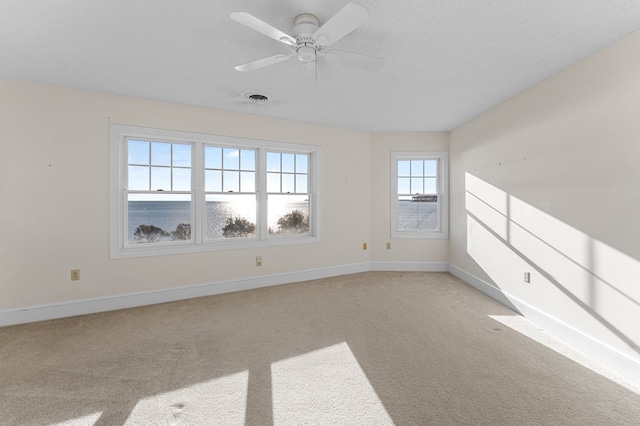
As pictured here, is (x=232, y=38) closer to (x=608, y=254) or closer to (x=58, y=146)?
(x=58, y=146)

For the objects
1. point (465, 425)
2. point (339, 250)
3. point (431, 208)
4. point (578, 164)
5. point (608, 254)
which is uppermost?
point (578, 164)

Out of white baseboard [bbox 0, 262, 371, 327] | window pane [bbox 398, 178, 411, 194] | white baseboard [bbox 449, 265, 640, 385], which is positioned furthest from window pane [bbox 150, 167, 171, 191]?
white baseboard [bbox 449, 265, 640, 385]

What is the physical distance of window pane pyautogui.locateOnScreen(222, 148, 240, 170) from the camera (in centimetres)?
409

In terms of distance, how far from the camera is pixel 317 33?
179cm

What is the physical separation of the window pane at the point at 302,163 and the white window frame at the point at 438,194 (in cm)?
159

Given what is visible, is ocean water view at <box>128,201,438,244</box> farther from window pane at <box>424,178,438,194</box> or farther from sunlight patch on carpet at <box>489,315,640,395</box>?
sunlight patch on carpet at <box>489,315,640,395</box>

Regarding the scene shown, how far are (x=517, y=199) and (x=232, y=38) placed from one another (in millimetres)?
3401

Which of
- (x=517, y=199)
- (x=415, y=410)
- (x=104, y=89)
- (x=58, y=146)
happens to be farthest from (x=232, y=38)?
(x=517, y=199)

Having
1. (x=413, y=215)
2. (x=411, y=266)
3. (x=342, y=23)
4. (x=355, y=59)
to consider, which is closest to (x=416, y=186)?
(x=413, y=215)

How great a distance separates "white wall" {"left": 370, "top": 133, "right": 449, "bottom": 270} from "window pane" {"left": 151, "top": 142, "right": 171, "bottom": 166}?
131 inches

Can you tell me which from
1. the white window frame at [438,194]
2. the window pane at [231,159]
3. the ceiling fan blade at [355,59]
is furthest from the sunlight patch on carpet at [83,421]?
the white window frame at [438,194]

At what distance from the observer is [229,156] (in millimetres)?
4121

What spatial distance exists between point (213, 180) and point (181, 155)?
52cm

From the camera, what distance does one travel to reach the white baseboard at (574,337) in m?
2.06
